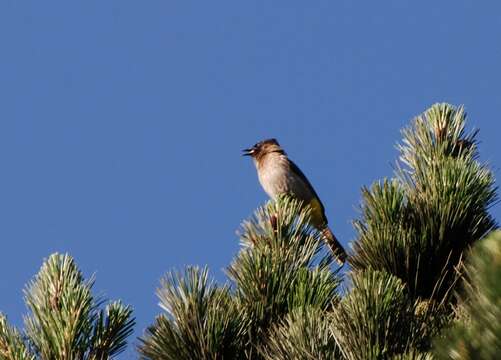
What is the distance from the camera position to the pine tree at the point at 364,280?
3.49 meters

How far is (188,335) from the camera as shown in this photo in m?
3.74

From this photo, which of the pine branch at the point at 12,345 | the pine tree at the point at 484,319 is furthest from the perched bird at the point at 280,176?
the pine tree at the point at 484,319

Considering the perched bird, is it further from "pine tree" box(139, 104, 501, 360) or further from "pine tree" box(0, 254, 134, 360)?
"pine tree" box(0, 254, 134, 360)

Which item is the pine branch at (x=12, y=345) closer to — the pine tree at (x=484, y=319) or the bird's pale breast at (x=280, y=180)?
the pine tree at (x=484, y=319)

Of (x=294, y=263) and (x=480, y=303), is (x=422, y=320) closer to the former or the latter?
(x=294, y=263)

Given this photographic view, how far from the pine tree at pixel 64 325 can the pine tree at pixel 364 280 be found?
0.66 feet

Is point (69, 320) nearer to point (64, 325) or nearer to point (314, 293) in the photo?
point (64, 325)

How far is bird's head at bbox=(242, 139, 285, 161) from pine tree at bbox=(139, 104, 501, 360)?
6.21 m

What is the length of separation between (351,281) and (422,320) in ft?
1.05

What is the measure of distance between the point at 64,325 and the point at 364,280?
1.17 meters

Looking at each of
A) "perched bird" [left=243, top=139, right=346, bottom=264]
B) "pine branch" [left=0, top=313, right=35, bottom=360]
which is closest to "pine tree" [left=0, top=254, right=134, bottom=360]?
"pine branch" [left=0, top=313, right=35, bottom=360]

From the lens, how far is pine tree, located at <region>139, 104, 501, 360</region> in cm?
349

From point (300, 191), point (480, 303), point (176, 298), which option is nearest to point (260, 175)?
point (300, 191)

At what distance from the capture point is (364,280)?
11.8 ft
